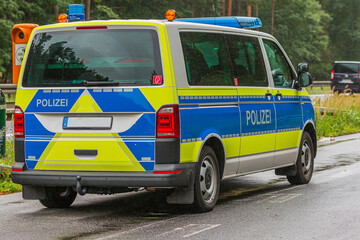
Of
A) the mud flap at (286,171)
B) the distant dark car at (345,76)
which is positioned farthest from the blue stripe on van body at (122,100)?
the distant dark car at (345,76)

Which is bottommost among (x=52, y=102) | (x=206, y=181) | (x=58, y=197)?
(x=58, y=197)

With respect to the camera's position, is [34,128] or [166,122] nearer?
[166,122]

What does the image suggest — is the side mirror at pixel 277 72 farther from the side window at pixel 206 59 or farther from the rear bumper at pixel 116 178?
the rear bumper at pixel 116 178

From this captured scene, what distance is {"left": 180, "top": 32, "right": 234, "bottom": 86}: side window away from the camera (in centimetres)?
767

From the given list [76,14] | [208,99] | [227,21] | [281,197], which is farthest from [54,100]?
[281,197]

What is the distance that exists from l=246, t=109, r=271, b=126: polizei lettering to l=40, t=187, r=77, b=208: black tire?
2.26 meters

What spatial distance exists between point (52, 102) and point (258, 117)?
8.89 ft

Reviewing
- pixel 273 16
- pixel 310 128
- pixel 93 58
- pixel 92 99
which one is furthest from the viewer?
pixel 273 16

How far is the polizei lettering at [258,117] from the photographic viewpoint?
873 cm

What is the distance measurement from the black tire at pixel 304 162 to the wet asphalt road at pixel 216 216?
16cm

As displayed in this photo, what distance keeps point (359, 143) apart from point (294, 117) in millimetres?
7931

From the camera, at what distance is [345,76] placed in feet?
136

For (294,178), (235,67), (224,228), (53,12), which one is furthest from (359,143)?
(53,12)

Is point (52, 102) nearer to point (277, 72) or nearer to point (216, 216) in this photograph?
point (216, 216)
